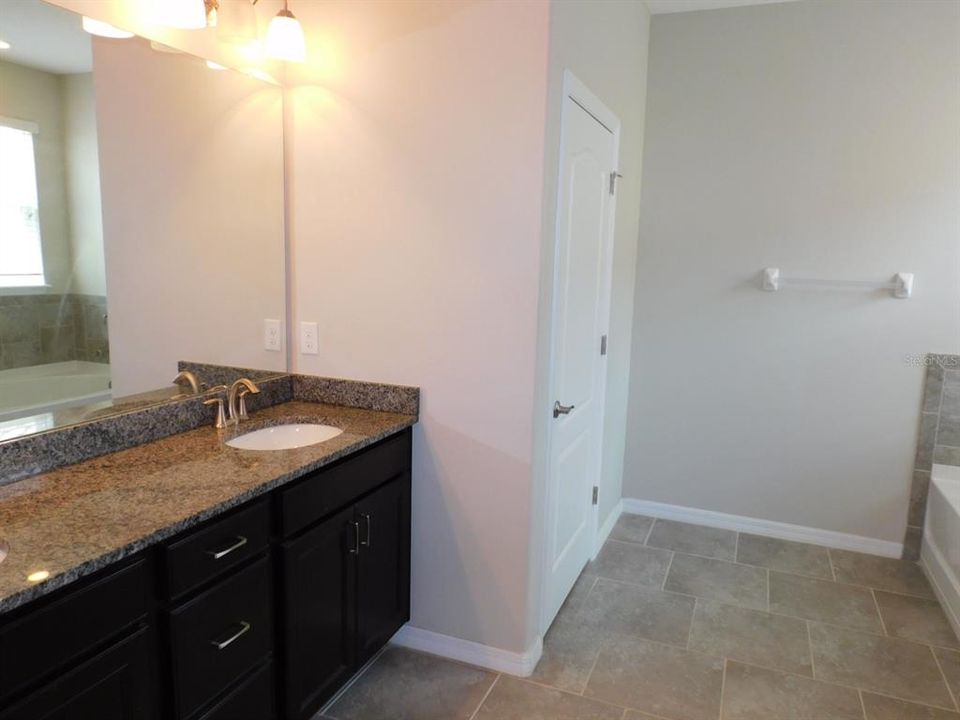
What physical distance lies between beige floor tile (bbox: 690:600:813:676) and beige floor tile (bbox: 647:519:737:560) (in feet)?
1.74

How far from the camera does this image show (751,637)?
8.64ft

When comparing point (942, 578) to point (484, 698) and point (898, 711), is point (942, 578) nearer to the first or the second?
point (898, 711)

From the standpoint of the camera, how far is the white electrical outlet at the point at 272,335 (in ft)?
8.24

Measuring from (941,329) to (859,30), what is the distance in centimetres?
145

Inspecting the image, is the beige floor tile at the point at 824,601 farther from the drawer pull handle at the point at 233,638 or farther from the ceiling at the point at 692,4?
the ceiling at the point at 692,4

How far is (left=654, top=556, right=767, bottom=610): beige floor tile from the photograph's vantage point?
294 cm

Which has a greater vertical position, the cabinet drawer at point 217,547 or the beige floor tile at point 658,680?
the cabinet drawer at point 217,547

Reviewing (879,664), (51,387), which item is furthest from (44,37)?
(879,664)

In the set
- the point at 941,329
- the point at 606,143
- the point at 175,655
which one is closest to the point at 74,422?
the point at 175,655

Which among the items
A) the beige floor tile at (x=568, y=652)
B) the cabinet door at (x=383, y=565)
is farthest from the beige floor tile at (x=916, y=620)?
the cabinet door at (x=383, y=565)

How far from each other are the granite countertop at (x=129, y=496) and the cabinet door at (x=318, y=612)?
23cm

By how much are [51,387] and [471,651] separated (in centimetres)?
162

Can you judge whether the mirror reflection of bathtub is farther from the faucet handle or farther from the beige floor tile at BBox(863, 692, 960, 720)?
the beige floor tile at BBox(863, 692, 960, 720)

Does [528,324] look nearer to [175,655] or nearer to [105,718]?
[175,655]
